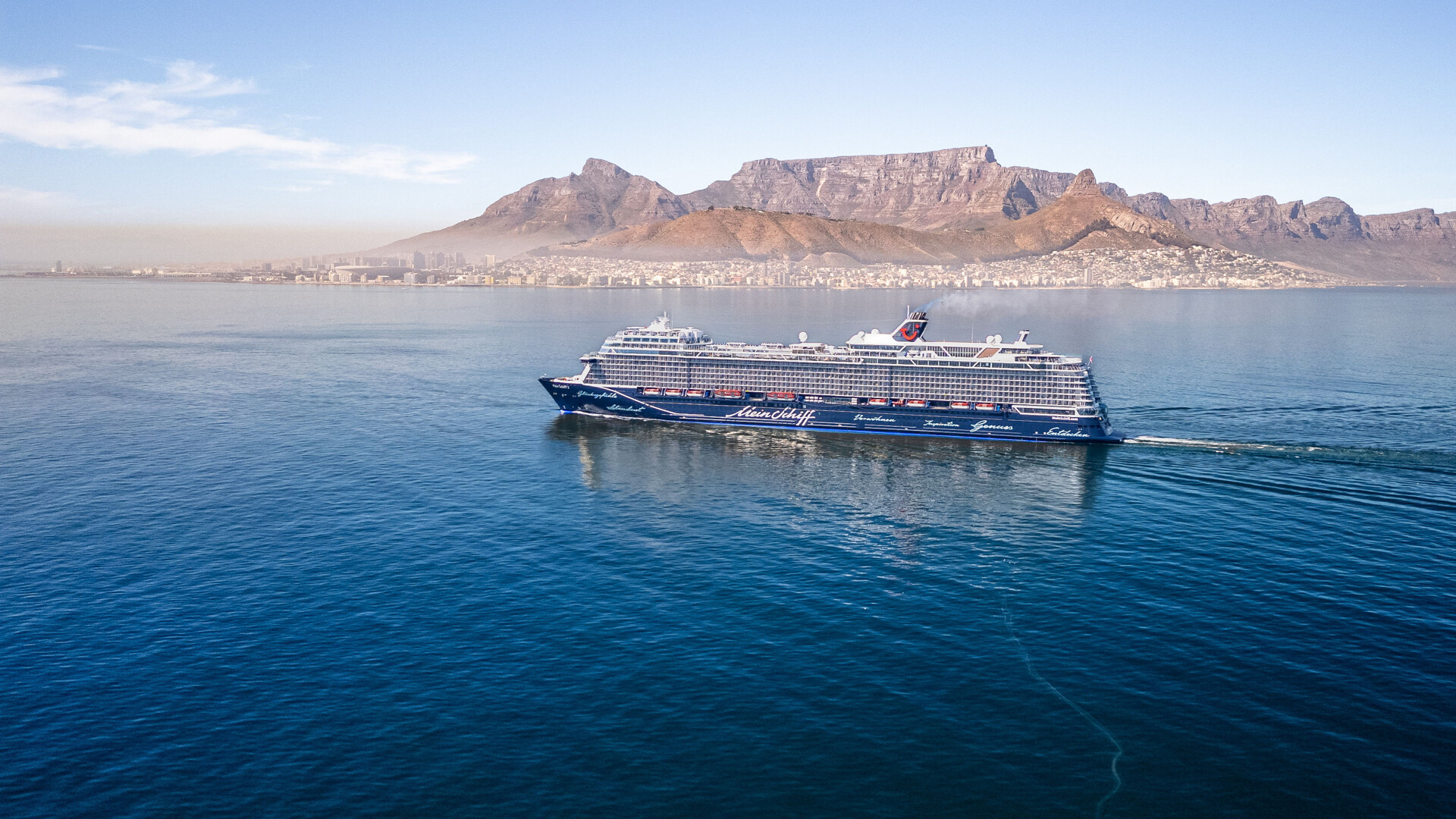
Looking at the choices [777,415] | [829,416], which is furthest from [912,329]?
[777,415]

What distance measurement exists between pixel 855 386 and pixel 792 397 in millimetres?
7229

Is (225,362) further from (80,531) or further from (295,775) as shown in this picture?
(295,775)

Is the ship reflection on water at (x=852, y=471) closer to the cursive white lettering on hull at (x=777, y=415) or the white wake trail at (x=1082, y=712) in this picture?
the cursive white lettering on hull at (x=777, y=415)

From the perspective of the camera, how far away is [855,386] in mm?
99188

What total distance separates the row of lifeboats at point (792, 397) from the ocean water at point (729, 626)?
679cm

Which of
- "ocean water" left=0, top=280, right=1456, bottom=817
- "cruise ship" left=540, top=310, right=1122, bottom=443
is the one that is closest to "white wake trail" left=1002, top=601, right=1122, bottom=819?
"ocean water" left=0, top=280, right=1456, bottom=817

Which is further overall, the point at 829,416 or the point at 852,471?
the point at 829,416

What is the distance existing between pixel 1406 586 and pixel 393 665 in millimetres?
57057

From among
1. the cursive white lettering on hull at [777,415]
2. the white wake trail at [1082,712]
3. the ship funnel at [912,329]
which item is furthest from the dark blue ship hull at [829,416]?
the white wake trail at [1082,712]

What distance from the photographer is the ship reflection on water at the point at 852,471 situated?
2741 inches

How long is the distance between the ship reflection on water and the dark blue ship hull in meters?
1.18

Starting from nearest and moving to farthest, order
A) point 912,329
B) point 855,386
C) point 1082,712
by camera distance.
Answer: point 1082,712, point 855,386, point 912,329

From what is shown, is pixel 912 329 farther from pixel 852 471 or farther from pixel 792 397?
pixel 852 471

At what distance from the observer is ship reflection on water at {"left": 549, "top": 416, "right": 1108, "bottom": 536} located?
69.6 metres
